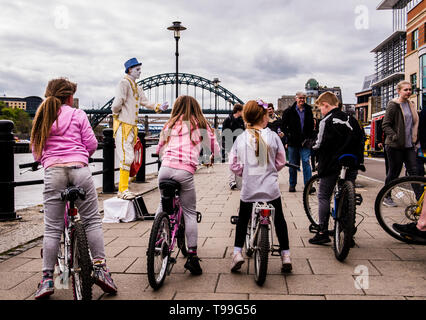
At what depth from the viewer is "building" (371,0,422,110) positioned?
51716 millimetres

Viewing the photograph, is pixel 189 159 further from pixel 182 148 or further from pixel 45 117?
pixel 45 117

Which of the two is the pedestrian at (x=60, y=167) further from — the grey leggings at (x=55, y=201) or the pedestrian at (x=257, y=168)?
the pedestrian at (x=257, y=168)

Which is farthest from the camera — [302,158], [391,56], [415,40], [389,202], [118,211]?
[391,56]

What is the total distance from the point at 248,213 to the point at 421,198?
175 cm

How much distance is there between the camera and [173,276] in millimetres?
3430

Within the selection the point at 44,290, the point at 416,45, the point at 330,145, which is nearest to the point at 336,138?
the point at 330,145

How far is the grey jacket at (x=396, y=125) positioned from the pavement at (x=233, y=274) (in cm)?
131

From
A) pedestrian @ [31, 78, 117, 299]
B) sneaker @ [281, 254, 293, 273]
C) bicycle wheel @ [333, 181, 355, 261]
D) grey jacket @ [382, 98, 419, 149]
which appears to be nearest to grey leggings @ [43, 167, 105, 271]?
pedestrian @ [31, 78, 117, 299]

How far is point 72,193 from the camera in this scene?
2711mm

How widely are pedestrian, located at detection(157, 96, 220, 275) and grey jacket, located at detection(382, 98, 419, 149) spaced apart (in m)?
3.40

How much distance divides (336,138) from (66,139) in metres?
2.36

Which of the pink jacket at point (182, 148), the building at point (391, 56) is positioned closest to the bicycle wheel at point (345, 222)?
the pink jacket at point (182, 148)

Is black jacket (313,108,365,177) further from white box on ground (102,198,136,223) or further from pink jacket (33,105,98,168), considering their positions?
white box on ground (102,198,136,223)

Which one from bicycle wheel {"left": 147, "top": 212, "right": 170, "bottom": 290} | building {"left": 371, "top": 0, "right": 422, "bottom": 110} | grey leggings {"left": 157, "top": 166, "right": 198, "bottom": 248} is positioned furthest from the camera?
building {"left": 371, "top": 0, "right": 422, "bottom": 110}
